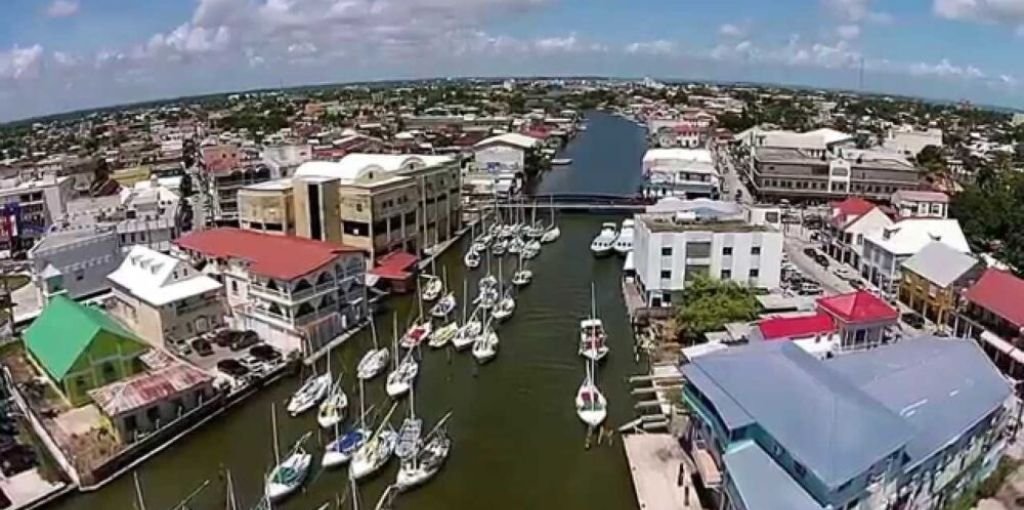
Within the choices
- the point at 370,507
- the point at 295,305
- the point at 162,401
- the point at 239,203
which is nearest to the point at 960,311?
the point at 370,507

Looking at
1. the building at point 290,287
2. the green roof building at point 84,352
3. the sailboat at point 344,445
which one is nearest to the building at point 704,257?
the building at point 290,287

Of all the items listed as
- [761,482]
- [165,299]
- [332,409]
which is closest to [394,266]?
[165,299]

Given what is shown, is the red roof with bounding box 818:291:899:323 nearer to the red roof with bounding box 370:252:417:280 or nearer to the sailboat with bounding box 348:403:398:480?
the sailboat with bounding box 348:403:398:480

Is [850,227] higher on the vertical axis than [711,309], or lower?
higher

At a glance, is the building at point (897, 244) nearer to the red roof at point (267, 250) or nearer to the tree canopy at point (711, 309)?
the tree canopy at point (711, 309)

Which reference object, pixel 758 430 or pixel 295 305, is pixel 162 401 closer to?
pixel 295 305

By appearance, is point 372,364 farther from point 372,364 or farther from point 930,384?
point 930,384

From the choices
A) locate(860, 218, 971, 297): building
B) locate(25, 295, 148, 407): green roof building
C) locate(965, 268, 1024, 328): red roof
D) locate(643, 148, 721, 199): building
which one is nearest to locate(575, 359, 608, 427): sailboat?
locate(965, 268, 1024, 328): red roof
